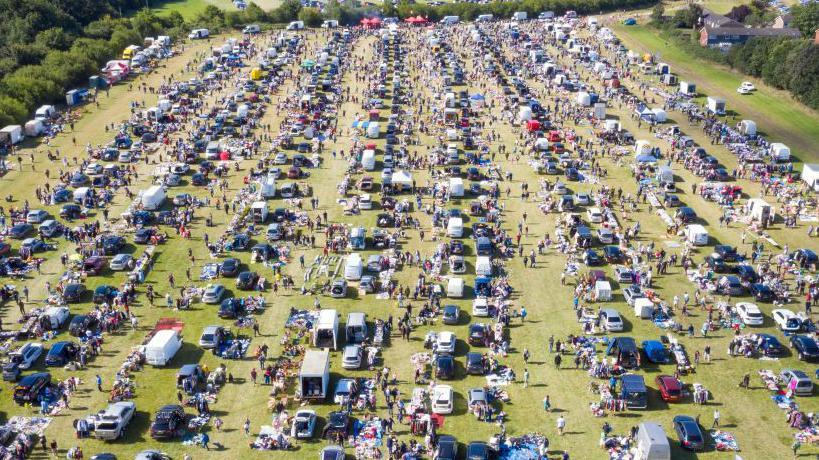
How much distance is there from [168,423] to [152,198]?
33.5 metres

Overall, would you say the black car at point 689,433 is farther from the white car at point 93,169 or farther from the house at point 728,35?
the house at point 728,35

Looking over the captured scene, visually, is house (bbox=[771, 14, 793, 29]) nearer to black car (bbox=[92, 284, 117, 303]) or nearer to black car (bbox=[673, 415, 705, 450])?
black car (bbox=[673, 415, 705, 450])

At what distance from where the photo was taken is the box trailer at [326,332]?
4547cm

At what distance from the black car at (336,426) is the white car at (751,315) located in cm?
2735

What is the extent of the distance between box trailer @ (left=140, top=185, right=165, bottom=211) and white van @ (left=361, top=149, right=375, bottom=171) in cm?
2087

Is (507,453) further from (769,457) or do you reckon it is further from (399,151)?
(399,151)

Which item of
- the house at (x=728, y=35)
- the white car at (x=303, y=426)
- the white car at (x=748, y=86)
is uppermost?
the house at (x=728, y=35)

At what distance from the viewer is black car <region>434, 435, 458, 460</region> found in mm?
35781

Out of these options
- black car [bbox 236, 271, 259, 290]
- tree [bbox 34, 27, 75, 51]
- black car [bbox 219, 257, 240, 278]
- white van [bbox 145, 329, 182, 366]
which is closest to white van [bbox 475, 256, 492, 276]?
black car [bbox 236, 271, 259, 290]

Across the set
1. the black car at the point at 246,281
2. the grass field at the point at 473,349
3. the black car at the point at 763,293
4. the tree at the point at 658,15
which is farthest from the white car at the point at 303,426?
the tree at the point at 658,15

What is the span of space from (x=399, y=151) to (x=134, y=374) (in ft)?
150

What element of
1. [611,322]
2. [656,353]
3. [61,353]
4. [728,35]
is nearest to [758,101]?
[728,35]

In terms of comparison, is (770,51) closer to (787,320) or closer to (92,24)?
(787,320)

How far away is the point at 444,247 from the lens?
2331 inches
